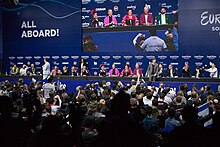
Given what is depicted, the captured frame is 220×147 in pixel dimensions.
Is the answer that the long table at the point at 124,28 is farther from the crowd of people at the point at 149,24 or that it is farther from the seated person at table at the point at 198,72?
the seated person at table at the point at 198,72

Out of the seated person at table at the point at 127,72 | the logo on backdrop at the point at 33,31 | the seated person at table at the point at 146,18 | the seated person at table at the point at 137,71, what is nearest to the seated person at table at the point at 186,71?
the seated person at table at the point at 137,71

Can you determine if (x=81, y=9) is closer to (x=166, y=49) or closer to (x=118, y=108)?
(x=166, y=49)

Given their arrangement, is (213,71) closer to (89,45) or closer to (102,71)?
(102,71)

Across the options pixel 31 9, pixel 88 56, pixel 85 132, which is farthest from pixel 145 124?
pixel 31 9

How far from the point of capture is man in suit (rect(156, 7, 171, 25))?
1867 centimetres

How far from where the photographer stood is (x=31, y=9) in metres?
22.7

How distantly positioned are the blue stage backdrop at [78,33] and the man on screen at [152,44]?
0.29 metres

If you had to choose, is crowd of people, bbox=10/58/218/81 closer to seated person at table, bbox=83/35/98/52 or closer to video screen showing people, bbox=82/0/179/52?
seated person at table, bbox=83/35/98/52

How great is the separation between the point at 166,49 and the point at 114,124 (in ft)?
52.7

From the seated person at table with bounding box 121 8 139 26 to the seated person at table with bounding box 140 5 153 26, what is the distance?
36 cm

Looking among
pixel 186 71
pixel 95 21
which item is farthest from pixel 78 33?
pixel 186 71

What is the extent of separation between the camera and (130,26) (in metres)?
19.6

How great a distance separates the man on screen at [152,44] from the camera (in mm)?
18984

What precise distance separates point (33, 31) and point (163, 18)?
8887 millimetres
